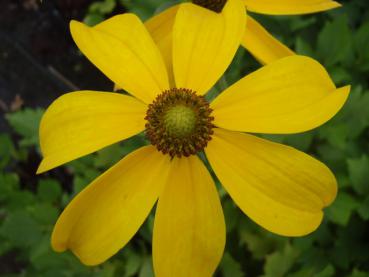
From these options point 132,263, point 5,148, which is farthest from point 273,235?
point 5,148

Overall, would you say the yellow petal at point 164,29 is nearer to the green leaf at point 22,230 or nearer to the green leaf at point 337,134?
the green leaf at point 337,134

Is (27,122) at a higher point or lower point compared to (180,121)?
lower

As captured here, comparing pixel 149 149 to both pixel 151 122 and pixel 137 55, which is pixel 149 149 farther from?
pixel 137 55

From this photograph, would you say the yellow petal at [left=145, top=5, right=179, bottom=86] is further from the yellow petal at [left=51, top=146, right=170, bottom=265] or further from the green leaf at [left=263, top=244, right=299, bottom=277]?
the green leaf at [left=263, top=244, right=299, bottom=277]

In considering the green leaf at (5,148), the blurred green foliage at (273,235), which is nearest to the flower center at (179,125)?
the blurred green foliage at (273,235)

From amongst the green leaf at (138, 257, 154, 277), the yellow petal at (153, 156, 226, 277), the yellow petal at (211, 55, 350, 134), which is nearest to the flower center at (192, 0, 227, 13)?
the yellow petal at (211, 55, 350, 134)

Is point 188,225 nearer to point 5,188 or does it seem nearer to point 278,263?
point 278,263

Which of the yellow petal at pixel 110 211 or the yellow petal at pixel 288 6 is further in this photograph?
the yellow petal at pixel 288 6
